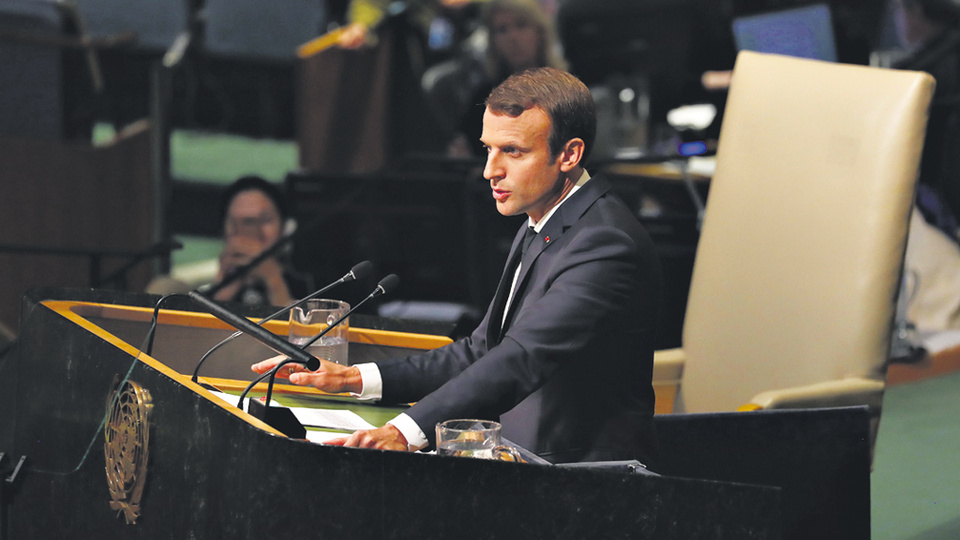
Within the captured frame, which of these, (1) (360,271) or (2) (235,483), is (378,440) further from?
(1) (360,271)

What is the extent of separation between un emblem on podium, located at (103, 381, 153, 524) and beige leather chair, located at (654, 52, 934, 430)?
47.6 inches

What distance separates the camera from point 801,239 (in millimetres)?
2652

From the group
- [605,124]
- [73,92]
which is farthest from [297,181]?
[605,124]

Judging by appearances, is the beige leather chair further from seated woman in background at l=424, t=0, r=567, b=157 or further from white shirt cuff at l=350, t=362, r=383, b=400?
seated woman in background at l=424, t=0, r=567, b=157

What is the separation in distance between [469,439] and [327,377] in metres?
0.30

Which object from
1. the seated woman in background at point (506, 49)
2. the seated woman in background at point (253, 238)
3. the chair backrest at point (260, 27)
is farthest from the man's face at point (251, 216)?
the chair backrest at point (260, 27)

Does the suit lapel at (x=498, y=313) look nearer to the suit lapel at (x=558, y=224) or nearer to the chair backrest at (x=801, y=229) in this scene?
the suit lapel at (x=558, y=224)

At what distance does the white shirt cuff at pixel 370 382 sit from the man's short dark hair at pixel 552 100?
0.47 m

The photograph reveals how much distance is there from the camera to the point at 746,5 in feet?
18.8

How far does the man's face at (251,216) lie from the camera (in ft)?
13.1

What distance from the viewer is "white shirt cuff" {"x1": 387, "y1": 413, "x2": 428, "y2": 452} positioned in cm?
177

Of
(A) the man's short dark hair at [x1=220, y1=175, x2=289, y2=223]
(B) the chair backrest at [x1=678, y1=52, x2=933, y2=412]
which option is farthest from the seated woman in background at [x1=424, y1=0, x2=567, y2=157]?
(B) the chair backrest at [x1=678, y1=52, x2=933, y2=412]

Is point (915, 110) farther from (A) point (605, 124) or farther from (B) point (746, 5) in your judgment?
(B) point (746, 5)

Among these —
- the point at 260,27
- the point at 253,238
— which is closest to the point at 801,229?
the point at 253,238
